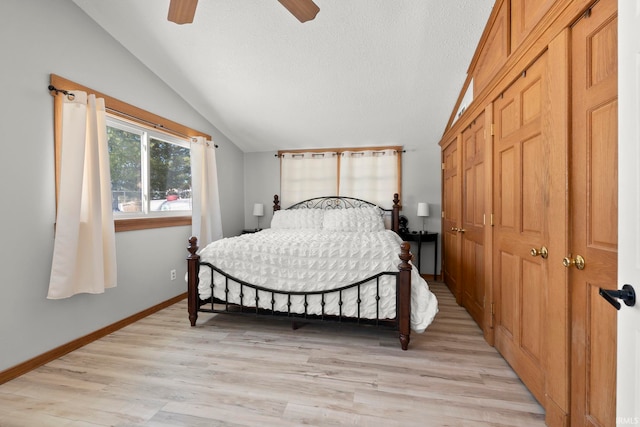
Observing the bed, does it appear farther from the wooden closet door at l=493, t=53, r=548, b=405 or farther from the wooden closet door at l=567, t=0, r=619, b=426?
the wooden closet door at l=567, t=0, r=619, b=426

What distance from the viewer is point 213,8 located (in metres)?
2.26

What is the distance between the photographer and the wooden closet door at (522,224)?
1.55 meters

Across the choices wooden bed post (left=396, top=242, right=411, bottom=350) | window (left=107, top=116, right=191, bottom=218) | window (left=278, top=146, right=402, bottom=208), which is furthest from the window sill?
wooden bed post (left=396, top=242, right=411, bottom=350)

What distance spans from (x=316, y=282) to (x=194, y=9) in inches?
80.2

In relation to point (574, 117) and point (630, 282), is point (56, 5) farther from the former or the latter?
point (630, 282)

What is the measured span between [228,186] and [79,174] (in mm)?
2325

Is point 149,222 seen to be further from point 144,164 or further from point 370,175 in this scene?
point 370,175

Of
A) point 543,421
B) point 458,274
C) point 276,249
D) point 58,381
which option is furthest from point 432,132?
point 58,381

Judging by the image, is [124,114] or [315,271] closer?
[315,271]

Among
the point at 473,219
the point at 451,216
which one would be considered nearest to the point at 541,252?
the point at 473,219

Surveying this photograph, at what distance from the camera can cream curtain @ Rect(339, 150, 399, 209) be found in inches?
171

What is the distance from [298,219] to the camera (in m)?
4.20

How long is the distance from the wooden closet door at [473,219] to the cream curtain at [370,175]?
1.38 metres

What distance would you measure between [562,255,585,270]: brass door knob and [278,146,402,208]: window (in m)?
3.07
